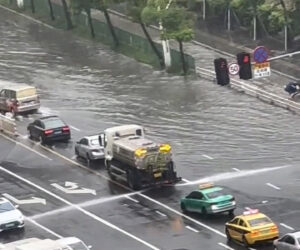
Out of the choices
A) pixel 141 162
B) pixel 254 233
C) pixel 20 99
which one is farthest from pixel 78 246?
pixel 20 99

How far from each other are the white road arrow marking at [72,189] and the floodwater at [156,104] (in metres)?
5.60

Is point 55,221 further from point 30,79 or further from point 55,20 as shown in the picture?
point 55,20

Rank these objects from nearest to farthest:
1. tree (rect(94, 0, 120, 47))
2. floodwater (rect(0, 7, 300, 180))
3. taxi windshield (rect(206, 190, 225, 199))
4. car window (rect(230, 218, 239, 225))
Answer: car window (rect(230, 218, 239, 225)), taxi windshield (rect(206, 190, 225, 199)), floodwater (rect(0, 7, 300, 180)), tree (rect(94, 0, 120, 47))

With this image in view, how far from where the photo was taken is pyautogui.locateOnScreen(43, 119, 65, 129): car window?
69.7 m

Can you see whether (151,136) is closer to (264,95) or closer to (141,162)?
(264,95)

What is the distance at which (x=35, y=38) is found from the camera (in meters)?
101

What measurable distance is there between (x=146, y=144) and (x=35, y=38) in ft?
143

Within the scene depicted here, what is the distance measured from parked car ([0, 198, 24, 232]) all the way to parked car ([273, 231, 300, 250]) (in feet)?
44.2

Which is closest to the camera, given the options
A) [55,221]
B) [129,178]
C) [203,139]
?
[55,221]

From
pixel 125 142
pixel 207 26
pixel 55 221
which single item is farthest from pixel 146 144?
pixel 207 26

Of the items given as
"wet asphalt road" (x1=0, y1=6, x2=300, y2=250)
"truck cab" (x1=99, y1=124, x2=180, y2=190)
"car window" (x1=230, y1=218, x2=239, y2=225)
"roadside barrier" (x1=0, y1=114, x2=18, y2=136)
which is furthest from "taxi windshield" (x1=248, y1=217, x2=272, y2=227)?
"roadside barrier" (x1=0, y1=114, x2=18, y2=136)

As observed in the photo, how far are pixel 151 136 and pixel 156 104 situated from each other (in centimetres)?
865

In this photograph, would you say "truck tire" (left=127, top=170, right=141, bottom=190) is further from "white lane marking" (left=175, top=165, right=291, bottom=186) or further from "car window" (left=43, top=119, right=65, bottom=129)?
"car window" (left=43, top=119, right=65, bottom=129)

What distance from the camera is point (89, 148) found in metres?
64.8
